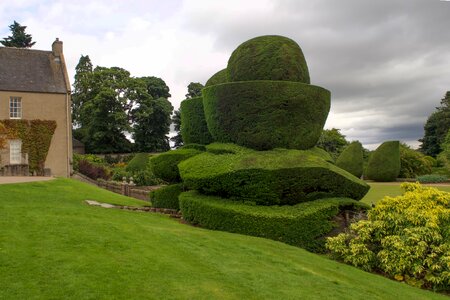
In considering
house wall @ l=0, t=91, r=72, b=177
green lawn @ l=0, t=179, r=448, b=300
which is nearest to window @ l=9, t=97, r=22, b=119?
house wall @ l=0, t=91, r=72, b=177

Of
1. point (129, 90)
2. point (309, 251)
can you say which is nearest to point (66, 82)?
point (129, 90)

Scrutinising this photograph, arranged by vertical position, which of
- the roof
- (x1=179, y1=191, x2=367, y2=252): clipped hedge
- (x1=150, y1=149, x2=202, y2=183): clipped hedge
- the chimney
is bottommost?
(x1=179, y1=191, x2=367, y2=252): clipped hedge

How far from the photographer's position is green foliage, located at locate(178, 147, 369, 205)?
430 inches

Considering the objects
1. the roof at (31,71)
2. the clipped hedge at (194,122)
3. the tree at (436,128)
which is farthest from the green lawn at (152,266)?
the tree at (436,128)

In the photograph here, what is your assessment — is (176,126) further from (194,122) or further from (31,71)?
(194,122)

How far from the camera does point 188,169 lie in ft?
40.2

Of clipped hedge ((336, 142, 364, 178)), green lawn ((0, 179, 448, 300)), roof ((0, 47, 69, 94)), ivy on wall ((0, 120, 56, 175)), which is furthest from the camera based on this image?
clipped hedge ((336, 142, 364, 178))

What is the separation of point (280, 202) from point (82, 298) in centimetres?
723

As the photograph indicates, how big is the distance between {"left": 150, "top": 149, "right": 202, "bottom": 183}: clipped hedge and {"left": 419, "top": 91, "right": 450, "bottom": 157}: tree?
179 ft

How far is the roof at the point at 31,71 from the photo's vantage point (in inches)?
1071

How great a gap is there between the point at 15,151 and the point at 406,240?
26.3m

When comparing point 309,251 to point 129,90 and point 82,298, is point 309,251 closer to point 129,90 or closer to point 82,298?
point 82,298

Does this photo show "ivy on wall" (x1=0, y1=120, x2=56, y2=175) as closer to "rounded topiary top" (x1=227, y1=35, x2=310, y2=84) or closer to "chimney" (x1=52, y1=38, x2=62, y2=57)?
"chimney" (x1=52, y1=38, x2=62, y2=57)

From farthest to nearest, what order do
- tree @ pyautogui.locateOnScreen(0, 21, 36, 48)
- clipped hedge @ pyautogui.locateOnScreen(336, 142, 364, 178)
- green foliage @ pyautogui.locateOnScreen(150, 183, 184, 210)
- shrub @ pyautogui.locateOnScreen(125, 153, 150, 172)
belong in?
tree @ pyautogui.locateOnScreen(0, 21, 36, 48)
clipped hedge @ pyautogui.locateOnScreen(336, 142, 364, 178)
shrub @ pyautogui.locateOnScreen(125, 153, 150, 172)
green foliage @ pyautogui.locateOnScreen(150, 183, 184, 210)
